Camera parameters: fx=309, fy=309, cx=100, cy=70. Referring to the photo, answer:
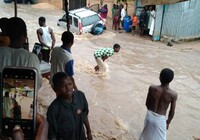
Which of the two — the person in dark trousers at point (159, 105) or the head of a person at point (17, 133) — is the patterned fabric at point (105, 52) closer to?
the person in dark trousers at point (159, 105)

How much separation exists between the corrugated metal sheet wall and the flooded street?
0.71 m

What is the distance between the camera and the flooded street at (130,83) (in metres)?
6.11

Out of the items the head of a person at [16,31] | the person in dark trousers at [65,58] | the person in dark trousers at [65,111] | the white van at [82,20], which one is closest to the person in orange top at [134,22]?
the white van at [82,20]

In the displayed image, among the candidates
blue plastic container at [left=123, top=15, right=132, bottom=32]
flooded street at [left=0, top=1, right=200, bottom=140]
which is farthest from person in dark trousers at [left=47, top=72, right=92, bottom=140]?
blue plastic container at [left=123, top=15, right=132, bottom=32]

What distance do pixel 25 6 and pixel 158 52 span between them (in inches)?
666

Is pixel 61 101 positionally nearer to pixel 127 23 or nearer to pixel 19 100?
pixel 19 100

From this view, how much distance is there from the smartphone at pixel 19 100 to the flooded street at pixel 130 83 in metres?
3.41

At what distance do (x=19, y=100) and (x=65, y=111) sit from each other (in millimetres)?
801

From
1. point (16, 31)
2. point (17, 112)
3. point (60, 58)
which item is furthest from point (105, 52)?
point (17, 112)

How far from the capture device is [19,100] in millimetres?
2012

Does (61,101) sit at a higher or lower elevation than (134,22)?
lower

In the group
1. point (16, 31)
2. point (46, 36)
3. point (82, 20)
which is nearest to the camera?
point (16, 31)

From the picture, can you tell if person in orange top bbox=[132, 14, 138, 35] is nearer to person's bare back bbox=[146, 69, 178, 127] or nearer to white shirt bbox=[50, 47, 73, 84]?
white shirt bbox=[50, 47, 73, 84]

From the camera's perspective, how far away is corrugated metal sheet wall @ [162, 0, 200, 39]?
14453 millimetres
